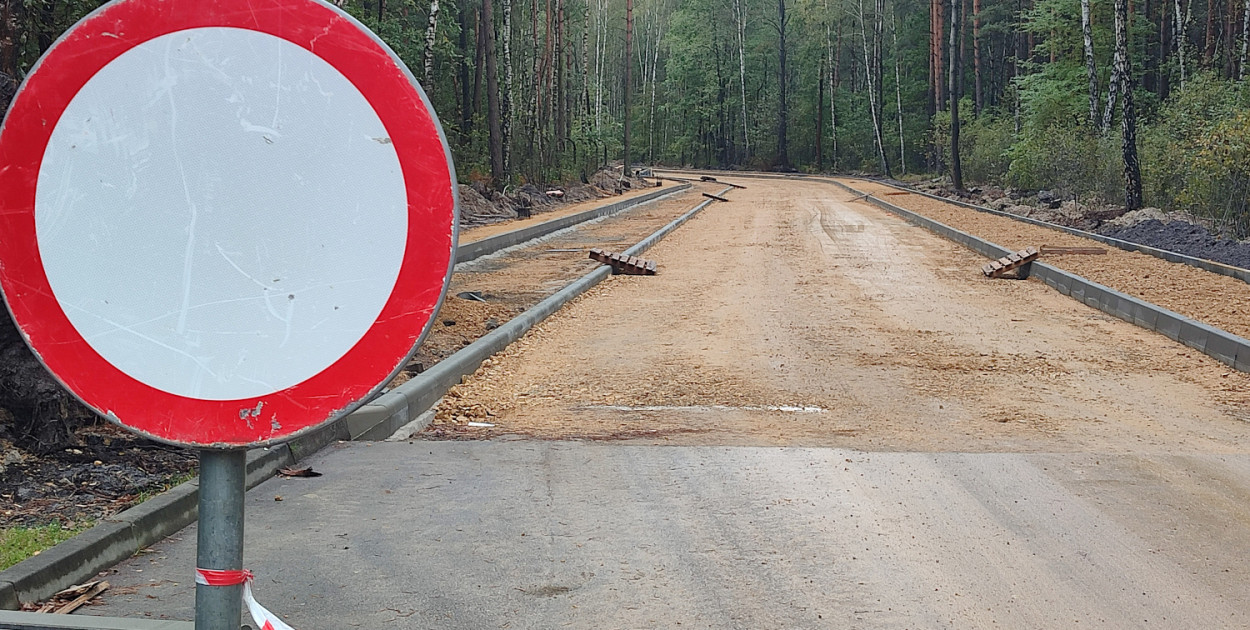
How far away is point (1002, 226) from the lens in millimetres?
27062

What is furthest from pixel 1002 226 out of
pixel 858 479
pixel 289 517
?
pixel 289 517

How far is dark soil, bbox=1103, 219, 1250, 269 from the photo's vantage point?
17.0 meters

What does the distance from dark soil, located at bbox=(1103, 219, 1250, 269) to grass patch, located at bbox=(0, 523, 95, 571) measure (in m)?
15.6

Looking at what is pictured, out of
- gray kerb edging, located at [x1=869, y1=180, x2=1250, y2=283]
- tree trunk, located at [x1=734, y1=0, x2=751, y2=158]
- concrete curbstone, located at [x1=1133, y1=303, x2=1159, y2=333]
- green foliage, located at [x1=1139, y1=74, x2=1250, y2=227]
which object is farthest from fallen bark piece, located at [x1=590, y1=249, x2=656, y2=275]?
tree trunk, located at [x1=734, y1=0, x2=751, y2=158]

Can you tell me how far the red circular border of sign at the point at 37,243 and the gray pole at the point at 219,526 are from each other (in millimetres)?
59

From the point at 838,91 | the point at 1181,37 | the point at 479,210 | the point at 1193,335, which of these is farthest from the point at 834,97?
the point at 1193,335

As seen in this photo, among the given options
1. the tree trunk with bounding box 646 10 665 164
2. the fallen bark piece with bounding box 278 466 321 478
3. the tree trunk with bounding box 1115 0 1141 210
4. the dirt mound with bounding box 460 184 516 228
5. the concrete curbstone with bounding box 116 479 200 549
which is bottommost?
the fallen bark piece with bounding box 278 466 321 478

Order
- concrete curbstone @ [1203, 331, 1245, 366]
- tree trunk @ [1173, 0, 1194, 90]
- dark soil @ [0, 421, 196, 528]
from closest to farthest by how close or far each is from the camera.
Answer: dark soil @ [0, 421, 196, 528]
concrete curbstone @ [1203, 331, 1245, 366]
tree trunk @ [1173, 0, 1194, 90]

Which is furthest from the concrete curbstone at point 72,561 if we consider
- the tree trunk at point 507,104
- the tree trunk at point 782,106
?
the tree trunk at point 782,106

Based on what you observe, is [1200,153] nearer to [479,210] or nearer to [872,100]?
[479,210]

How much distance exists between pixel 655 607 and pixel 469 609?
654 millimetres

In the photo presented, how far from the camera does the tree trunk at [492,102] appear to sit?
103ft

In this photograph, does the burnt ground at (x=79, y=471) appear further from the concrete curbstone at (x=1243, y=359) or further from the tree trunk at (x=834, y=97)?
the tree trunk at (x=834, y=97)

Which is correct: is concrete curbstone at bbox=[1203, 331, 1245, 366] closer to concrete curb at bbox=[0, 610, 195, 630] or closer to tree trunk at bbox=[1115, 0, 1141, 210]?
concrete curb at bbox=[0, 610, 195, 630]
